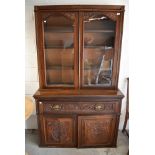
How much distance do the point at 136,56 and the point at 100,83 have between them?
4.56ft

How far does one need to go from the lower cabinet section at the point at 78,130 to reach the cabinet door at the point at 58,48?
46 centimetres

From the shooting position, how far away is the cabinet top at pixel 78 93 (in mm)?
2016

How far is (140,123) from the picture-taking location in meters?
0.87

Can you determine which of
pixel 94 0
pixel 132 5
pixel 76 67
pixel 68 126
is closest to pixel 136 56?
pixel 132 5

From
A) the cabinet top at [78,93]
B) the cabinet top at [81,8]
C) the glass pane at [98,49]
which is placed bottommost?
the cabinet top at [78,93]

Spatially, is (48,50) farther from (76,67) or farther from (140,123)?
(140,123)

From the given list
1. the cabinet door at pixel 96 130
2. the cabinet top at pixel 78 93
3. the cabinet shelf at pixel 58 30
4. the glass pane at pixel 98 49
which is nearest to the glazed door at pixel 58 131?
the cabinet door at pixel 96 130

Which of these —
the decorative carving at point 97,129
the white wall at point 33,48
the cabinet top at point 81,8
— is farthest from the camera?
the white wall at point 33,48

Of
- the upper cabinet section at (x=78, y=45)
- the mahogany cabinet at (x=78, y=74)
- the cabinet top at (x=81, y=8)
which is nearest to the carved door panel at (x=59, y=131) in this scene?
the mahogany cabinet at (x=78, y=74)

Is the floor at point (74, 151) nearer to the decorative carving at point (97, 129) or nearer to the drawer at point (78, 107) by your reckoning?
the decorative carving at point (97, 129)

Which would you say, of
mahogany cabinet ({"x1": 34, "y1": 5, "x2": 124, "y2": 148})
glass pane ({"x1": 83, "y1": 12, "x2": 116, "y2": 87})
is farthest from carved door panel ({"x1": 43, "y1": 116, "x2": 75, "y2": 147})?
glass pane ({"x1": 83, "y1": 12, "x2": 116, "y2": 87})

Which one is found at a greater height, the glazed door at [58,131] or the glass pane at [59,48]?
the glass pane at [59,48]

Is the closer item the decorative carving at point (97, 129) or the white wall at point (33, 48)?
the decorative carving at point (97, 129)

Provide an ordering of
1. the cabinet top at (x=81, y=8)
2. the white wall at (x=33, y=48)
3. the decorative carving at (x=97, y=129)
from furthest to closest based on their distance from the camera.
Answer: the white wall at (x=33, y=48) < the decorative carving at (x=97, y=129) < the cabinet top at (x=81, y=8)
